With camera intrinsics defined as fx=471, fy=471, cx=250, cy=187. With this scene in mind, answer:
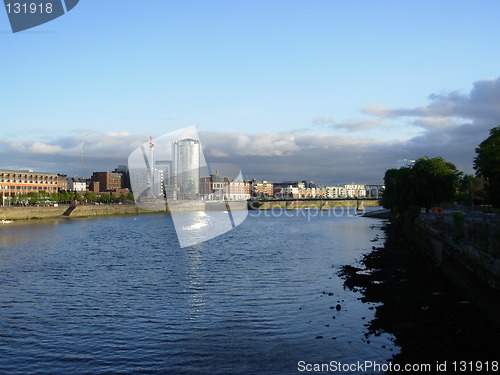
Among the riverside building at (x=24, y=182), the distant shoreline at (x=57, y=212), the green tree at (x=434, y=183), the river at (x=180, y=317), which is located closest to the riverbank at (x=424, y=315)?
the river at (x=180, y=317)

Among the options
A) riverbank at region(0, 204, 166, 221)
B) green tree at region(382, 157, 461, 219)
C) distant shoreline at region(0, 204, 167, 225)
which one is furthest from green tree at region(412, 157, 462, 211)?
riverbank at region(0, 204, 166, 221)

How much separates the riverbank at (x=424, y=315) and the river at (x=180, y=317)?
3.79ft

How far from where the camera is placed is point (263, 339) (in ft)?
73.6

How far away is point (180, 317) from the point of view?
26578 mm

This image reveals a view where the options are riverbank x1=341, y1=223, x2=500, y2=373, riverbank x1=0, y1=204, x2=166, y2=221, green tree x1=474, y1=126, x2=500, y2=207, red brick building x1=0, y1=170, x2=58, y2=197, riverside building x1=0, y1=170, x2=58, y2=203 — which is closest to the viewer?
riverbank x1=341, y1=223, x2=500, y2=373

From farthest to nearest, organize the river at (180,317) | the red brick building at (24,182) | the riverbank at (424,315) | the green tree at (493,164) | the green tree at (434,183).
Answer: the red brick building at (24,182) → the green tree at (434,183) → the green tree at (493,164) → the riverbank at (424,315) → the river at (180,317)

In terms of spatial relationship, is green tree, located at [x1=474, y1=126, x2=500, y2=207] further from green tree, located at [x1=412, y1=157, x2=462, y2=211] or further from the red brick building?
the red brick building

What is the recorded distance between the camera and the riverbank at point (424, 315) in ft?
66.0

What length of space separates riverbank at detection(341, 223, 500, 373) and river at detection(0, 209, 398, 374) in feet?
3.79

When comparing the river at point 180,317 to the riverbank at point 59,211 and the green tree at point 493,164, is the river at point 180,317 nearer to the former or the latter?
the green tree at point 493,164

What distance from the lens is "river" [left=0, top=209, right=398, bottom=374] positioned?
19.9 m

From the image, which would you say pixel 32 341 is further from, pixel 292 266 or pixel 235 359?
pixel 292 266

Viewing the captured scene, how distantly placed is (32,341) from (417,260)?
Result: 38.0 meters

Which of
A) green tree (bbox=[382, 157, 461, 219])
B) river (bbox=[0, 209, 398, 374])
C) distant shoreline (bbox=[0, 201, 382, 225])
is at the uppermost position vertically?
green tree (bbox=[382, 157, 461, 219])
